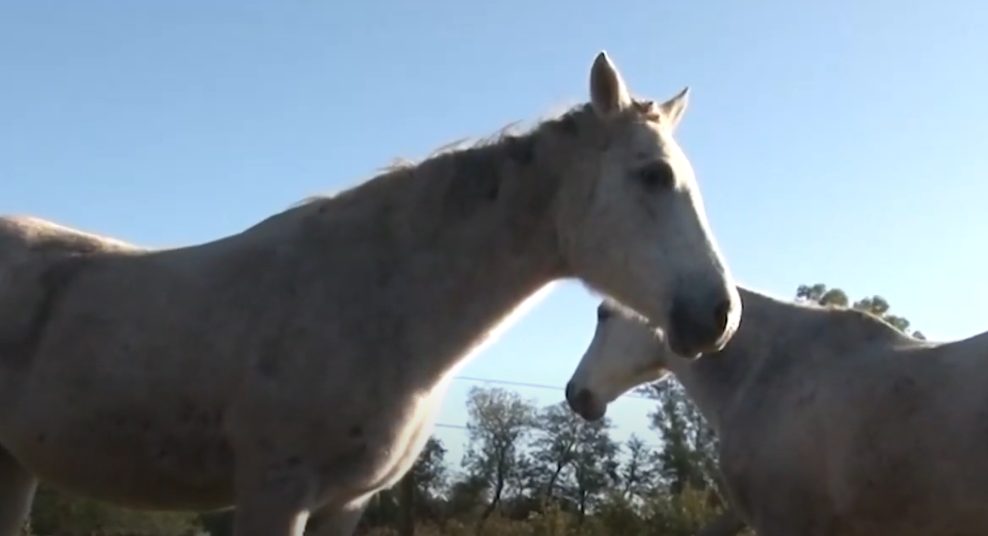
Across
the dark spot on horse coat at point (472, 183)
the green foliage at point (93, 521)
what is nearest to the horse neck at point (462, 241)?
the dark spot on horse coat at point (472, 183)

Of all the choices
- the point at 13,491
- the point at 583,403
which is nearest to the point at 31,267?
the point at 13,491

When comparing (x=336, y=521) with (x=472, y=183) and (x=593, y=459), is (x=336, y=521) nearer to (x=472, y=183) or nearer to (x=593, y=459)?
(x=472, y=183)

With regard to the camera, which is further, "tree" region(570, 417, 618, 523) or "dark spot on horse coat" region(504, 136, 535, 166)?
"tree" region(570, 417, 618, 523)

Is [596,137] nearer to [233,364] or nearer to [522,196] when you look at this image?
[522,196]

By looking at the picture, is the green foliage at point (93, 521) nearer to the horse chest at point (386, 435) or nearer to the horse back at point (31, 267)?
the horse back at point (31, 267)

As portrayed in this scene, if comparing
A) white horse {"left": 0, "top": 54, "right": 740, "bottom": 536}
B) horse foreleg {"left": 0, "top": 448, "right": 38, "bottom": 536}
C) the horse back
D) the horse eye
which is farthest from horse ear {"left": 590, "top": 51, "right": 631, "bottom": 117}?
horse foreleg {"left": 0, "top": 448, "right": 38, "bottom": 536}

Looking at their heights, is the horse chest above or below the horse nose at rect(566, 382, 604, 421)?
below

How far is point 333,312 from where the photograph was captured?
3816mm

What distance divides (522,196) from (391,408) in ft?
3.00

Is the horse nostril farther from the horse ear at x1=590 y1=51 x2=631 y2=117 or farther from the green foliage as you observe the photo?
the green foliage

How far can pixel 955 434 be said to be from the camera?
575cm

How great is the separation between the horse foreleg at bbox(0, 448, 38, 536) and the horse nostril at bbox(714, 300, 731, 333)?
111 inches

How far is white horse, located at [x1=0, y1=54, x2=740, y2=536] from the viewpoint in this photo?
3631mm


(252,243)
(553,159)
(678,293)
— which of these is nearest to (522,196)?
(553,159)
